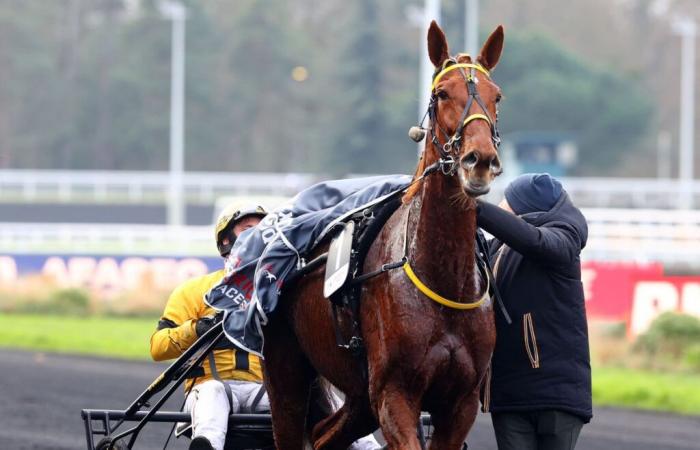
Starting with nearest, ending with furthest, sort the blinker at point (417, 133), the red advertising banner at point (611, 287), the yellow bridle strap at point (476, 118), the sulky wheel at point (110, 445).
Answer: the yellow bridle strap at point (476, 118), the blinker at point (417, 133), the sulky wheel at point (110, 445), the red advertising banner at point (611, 287)

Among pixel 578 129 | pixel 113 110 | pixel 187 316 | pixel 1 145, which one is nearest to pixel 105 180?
pixel 113 110

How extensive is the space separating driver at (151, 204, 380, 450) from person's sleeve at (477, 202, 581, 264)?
4.19 ft

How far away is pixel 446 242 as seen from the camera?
405cm

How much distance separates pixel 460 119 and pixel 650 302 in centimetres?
834

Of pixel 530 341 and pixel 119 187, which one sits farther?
pixel 119 187

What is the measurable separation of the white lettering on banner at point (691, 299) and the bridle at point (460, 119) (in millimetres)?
7977

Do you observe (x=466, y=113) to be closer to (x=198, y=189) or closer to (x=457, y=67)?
(x=457, y=67)

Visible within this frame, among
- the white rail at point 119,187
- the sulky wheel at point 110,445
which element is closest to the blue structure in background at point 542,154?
the white rail at point 119,187

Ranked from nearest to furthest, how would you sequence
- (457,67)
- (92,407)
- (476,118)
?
1. (476,118)
2. (457,67)
3. (92,407)

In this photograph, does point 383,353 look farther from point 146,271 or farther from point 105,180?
point 105,180

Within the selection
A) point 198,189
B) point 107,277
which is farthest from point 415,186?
point 198,189

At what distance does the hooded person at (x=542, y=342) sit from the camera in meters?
4.32

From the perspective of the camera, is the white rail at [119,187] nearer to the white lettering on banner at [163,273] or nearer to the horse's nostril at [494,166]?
the white lettering on banner at [163,273]

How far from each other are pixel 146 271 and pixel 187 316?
415 inches
